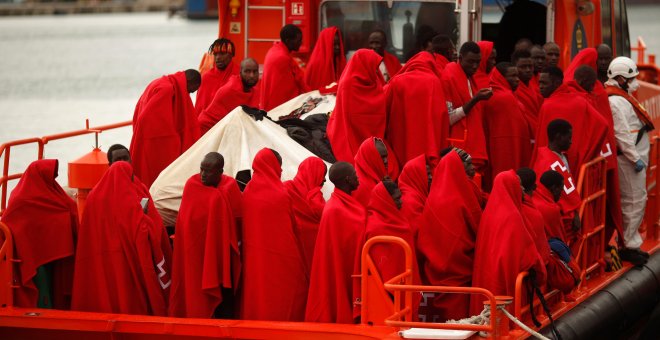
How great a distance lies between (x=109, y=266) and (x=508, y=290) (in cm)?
231

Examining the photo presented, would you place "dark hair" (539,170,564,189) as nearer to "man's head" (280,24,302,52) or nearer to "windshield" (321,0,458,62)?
"windshield" (321,0,458,62)

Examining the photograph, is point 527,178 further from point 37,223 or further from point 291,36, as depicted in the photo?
point 291,36

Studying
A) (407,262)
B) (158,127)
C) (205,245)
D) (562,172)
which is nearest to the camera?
(407,262)

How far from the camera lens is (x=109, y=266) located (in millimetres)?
7391

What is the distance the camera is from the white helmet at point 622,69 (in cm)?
988

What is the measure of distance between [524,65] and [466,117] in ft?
3.71

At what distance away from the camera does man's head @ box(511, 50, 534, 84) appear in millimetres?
9703

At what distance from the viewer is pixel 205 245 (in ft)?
23.9

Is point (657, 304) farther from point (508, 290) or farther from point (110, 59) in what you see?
point (110, 59)

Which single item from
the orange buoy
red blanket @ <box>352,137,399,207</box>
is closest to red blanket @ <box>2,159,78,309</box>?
the orange buoy

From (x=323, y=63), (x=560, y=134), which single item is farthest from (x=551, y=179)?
(x=323, y=63)

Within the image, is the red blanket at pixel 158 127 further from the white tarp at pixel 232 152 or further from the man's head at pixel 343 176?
the man's head at pixel 343 176

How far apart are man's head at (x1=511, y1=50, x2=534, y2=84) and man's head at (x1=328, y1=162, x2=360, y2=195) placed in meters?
2.90

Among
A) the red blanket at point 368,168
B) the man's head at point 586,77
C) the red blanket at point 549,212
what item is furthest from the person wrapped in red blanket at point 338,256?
the man's head at point 586,77
